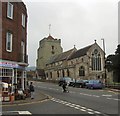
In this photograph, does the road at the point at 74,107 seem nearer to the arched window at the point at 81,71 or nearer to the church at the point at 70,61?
the church at the point at 70,61

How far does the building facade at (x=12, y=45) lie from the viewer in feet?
88.9

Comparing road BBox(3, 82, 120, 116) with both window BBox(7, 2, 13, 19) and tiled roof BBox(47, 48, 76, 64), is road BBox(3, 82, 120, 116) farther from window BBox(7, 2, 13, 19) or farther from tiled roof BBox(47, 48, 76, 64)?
tiled roof BBox(47, 48, 76, 64)

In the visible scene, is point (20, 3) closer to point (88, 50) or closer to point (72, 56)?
point (88, 50)

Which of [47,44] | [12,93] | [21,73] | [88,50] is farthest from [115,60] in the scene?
[47,44]

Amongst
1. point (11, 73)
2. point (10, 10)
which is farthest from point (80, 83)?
point (10, 10)

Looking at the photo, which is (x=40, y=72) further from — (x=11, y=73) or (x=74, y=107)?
(x=74, y=107)

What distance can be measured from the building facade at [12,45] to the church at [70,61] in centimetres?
4750

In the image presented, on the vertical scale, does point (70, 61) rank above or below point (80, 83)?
above

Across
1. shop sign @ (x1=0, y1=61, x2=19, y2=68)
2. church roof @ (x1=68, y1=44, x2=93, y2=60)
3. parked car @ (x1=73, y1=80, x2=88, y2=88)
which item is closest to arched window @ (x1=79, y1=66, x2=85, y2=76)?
church roof @ (x1=68, y1=44, x2=93, y2=60)

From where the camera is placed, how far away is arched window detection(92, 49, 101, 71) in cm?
9000

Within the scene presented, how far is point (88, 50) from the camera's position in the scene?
90438mm

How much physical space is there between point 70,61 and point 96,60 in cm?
1328

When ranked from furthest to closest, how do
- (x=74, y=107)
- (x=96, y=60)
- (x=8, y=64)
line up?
(x=96, y=60)
(x=8, y=64)
(x=74, y=107)

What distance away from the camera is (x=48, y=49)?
12406 centimetres
